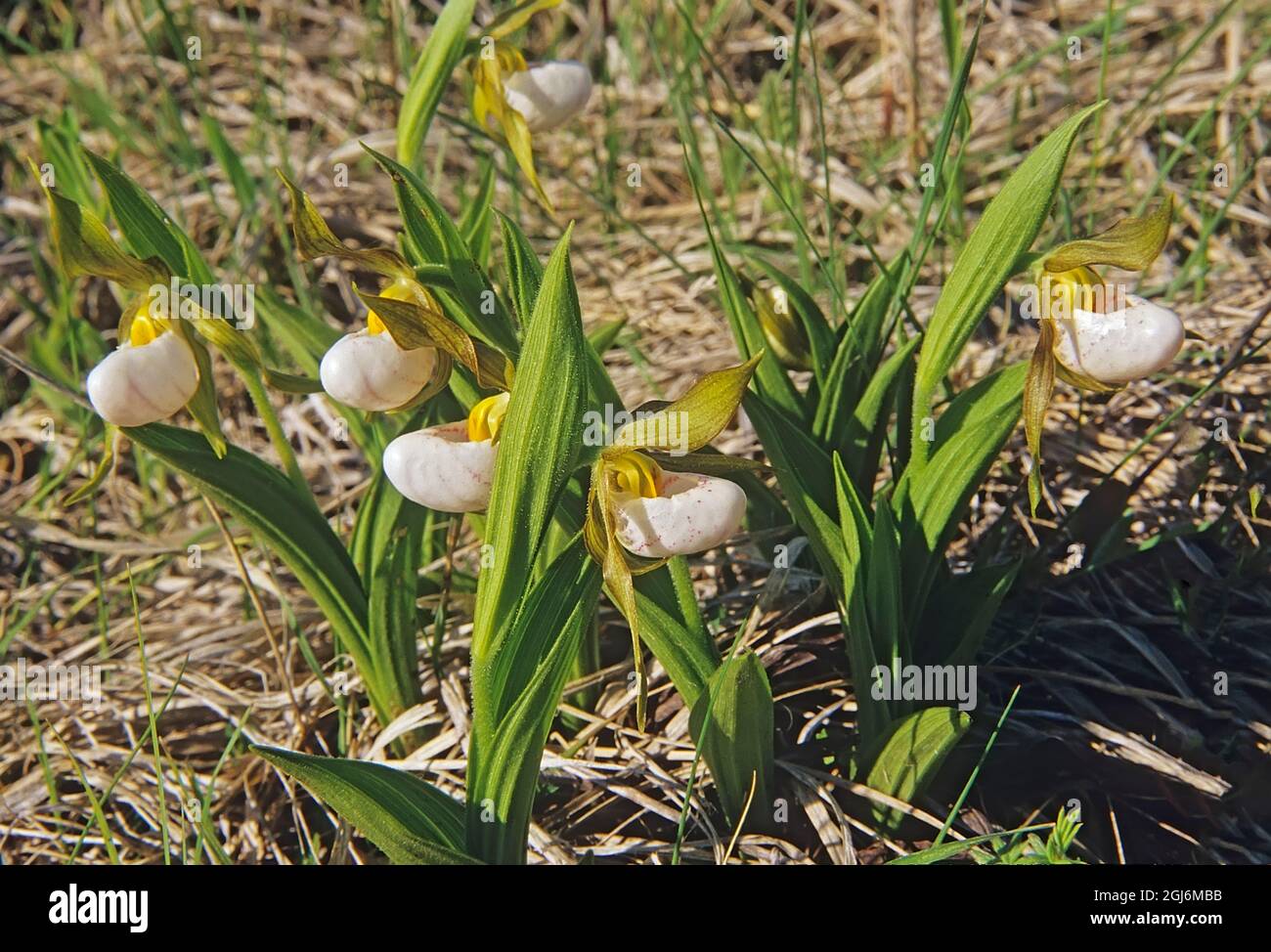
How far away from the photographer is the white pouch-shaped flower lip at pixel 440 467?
1.07 metres

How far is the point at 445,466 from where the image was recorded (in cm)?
107

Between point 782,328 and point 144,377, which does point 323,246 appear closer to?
point 144,377

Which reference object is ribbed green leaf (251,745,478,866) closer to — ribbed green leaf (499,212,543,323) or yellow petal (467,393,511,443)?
yellow petal (467,393,511,443)

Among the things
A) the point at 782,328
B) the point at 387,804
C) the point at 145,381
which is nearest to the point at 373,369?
the point at 145,381

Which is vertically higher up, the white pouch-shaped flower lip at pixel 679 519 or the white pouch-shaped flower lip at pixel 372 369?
the white pouch-shaped flower lip at pixel 372 369

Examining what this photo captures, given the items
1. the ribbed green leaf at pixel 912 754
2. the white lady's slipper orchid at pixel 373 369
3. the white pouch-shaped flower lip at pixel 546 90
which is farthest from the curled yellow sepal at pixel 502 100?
the ribbed green leaf at pixel 912 754

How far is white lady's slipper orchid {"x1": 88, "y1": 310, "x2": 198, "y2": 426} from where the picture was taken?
1.18 metres

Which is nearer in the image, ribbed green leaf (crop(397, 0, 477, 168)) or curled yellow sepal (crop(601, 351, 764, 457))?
curled yellow sepal (crop(601, 351, 764, 457))

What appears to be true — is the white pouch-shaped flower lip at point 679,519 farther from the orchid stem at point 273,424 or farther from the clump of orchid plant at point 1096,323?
the orchid stem at point 273,424

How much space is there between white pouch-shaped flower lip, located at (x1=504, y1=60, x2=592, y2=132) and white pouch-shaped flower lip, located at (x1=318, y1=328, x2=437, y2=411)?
54cm

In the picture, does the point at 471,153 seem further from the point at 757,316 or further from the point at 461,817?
the point at 461,817

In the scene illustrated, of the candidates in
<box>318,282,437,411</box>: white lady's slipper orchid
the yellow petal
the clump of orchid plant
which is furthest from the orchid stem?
the clump of orchid plant

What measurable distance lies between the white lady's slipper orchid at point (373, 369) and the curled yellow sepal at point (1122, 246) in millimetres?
637
